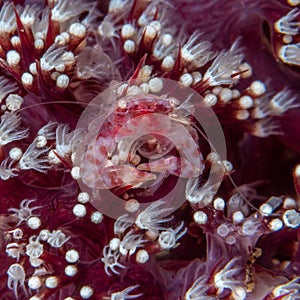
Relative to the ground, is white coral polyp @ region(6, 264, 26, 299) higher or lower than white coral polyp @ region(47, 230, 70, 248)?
lower

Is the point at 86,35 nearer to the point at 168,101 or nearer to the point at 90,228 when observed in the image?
the point at 168,101

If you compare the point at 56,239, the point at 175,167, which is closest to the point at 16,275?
the point at 56,239

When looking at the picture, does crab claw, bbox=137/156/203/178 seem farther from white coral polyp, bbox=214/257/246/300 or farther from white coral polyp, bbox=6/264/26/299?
white coral polyp, bbox=6/264/26/299

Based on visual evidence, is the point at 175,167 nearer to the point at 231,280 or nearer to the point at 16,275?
the point at 231,280

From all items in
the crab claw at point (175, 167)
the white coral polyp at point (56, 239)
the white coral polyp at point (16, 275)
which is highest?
the crab claw at point (175, 167)

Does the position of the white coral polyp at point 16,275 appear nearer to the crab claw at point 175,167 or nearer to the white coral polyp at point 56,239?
the white coral polyp at point 56,239

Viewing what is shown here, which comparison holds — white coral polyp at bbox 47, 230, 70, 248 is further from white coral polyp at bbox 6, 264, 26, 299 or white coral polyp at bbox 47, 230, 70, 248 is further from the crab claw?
the crab claw

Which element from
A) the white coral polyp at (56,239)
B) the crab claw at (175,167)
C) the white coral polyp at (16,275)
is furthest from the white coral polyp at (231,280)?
the white coral polyp at (16,275)

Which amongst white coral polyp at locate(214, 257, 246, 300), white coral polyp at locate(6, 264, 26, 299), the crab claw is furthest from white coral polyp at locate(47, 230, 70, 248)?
white coral polyp at locate(214, 257, 246, 300)

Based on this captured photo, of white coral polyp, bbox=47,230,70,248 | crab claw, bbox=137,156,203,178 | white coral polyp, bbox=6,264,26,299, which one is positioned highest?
crab claw, bbox=137,156,203,178
